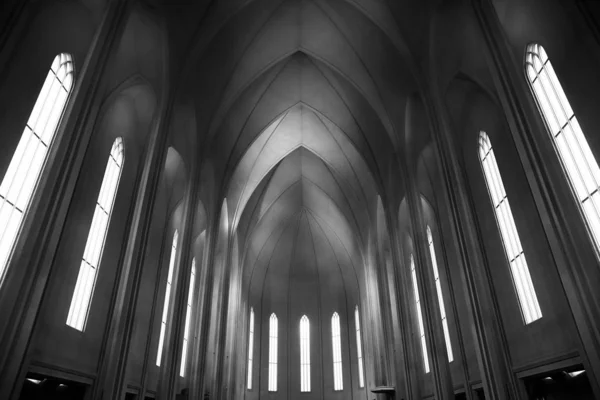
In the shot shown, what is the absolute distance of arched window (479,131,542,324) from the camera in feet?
36.1

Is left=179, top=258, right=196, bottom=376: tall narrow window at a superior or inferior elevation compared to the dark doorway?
superior

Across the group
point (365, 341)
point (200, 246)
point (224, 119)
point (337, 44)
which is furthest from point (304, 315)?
point (337, 44)

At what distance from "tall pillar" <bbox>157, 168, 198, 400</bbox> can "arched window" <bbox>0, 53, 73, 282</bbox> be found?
5.97 metres

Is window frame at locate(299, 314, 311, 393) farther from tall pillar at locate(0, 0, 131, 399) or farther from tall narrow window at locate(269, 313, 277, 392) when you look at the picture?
tall pillar at locate(0, 0, 131, 399)

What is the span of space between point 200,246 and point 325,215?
9702 mm

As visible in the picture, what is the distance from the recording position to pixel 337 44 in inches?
692

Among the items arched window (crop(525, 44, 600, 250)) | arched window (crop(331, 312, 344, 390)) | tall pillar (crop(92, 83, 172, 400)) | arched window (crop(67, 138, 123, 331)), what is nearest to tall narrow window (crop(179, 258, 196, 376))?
arched window (crop(67, 138, 123, 331))

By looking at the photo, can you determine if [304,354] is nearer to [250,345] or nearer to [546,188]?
[250,345]

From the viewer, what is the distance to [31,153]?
28.5ft

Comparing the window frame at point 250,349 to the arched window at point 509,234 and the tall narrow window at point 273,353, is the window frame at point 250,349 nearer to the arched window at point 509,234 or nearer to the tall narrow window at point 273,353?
the tall narrow window at point 273,353

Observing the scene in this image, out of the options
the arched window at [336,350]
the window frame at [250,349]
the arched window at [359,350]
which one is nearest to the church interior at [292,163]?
the window frame at [250,349]

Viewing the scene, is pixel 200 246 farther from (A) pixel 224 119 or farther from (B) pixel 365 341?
(B) pixel 365 341

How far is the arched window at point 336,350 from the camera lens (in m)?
29.4

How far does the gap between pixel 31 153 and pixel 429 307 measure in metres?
11.6
